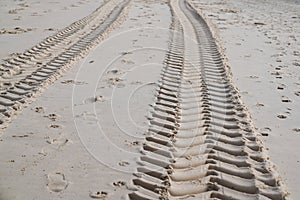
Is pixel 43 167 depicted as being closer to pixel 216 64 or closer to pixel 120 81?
pixel 120 81

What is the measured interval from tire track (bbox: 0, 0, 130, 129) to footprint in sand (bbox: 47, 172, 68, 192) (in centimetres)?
132

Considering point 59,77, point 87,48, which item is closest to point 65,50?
point 87,48

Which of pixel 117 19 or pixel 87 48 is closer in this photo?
pixel 87 48

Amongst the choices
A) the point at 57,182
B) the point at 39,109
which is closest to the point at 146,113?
the point at 39,109

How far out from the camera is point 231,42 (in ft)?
Answer: 30.2

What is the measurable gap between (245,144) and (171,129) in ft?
3.09

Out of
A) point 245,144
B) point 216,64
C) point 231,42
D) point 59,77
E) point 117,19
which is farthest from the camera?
point 117,19

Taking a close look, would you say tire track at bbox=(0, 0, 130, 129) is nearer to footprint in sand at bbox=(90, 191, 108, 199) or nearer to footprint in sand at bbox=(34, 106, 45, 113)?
footprint in sand at bbox=(34, 106, 45, 113)

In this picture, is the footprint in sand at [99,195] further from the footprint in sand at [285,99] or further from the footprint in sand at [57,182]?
the footprint in sand at [285,99]

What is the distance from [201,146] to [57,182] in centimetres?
171

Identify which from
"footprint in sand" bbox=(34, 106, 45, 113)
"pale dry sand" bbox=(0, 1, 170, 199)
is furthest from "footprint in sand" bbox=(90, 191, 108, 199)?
"footprint in sand" bbox=(34, 106, 45, 113)

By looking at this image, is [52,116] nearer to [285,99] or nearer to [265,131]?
[265,131]

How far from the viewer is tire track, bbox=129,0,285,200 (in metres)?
3.57

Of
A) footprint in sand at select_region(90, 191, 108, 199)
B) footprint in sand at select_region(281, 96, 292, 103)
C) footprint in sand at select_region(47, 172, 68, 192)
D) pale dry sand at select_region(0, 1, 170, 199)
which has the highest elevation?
footprint in sand at select_region(281, 96, 292, 103)
